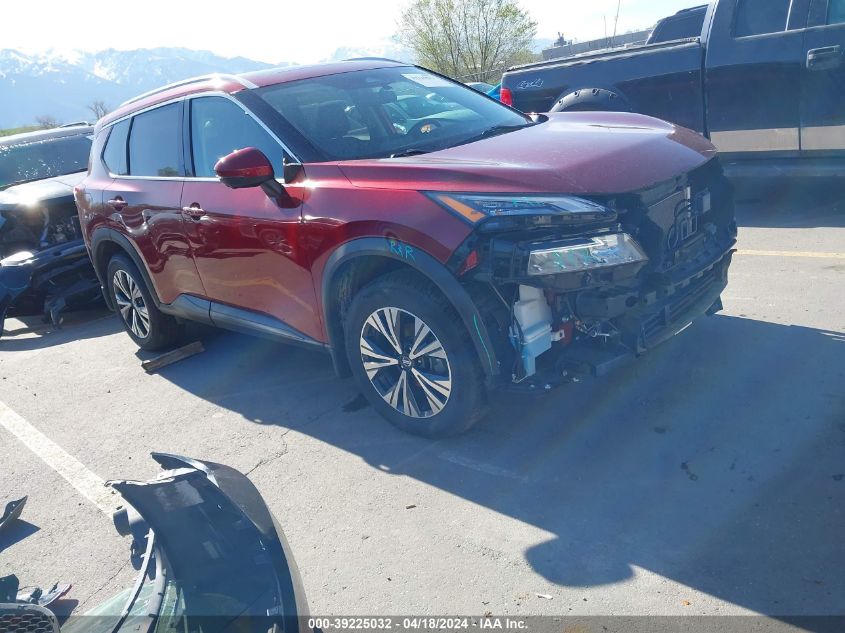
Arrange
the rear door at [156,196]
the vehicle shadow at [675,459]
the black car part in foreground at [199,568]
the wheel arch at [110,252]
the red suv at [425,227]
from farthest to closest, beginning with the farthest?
the wheel arch at [110,252], the rear door at [156,196], the red suv at [425,227], the vehicle shadow at [675,459], the black car part in foreground at [199,568]

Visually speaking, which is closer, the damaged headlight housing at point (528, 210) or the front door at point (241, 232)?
the damaged headlight housing at point (528, 210)

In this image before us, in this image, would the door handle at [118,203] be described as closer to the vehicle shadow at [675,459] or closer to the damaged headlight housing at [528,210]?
the vehicle shadow at [675,459]

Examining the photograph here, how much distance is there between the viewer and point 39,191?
24.9 feet

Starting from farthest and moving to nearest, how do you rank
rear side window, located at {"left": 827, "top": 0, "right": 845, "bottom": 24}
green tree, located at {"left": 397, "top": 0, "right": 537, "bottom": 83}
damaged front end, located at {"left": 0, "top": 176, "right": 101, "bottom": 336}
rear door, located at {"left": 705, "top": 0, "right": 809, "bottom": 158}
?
green tree, located at {"left": 397, "top": 0, "right": 537, "bottom": 83}, damaged front end, located at {"left": 0, "top": 176, "right": 101, "bottom": 336}, rear door, located at {"left": 705, "top": 0, "right": 809, "bottom": 158}, rear side window, located at {"left": 827, "top": 0, "right": 845, "bottom": 24}

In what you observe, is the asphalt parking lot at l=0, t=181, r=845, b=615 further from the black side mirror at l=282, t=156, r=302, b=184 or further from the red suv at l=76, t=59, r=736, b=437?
the black side mirror at l=282, t=156, r=302, b=184

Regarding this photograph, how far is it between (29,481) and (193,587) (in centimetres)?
286

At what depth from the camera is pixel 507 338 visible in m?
3.34

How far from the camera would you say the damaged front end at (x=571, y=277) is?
317cm

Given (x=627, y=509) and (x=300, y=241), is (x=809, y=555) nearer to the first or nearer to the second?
(x=627, y=509)

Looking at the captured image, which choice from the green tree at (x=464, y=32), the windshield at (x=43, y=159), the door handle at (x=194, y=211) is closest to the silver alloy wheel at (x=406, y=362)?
the door handle at (x=194, y=211)

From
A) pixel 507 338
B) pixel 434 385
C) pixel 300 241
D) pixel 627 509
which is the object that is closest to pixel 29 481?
pixel 300 241

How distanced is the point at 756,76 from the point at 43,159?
7610 mm

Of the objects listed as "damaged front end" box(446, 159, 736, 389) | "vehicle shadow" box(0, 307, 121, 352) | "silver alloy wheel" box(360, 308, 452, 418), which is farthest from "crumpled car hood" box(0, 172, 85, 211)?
"damaged front end" box(446, 159, 736, 389)

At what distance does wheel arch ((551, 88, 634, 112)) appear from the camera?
712 cm
